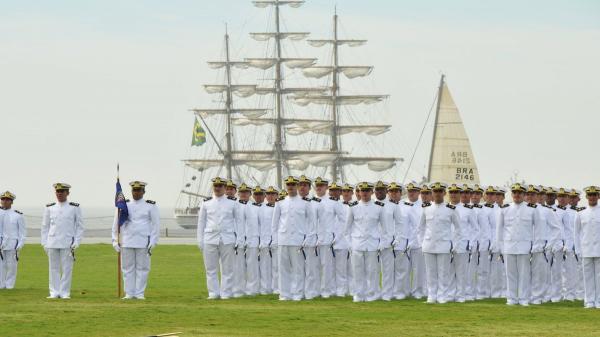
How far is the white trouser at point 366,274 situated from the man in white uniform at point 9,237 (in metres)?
7.34

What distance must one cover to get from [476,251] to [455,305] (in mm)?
2728

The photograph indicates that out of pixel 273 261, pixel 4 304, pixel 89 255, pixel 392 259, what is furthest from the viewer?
pixel 89 255

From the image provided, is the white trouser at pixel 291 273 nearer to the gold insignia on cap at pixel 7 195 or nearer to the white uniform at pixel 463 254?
the white uniform at pixel 463 254

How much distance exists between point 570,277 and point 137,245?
8.49 m

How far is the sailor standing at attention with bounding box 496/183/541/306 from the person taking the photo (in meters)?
Result: 24.5

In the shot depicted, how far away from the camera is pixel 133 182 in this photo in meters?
25.2

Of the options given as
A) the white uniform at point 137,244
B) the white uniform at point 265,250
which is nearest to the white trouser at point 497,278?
the white uniform at point 265,250

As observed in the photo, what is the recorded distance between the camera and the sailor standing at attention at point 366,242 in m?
25.1

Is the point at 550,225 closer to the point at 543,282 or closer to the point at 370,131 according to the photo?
the point at 543,282

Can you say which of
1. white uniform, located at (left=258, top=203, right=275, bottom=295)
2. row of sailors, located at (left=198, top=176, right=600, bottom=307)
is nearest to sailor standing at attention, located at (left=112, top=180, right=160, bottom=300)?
row of sailors, located at (left=198, top=176, right=600, bottom=307)

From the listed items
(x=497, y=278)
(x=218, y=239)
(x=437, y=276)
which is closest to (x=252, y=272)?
(x=218, y=239)

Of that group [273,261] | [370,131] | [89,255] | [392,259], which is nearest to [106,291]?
[273,261]

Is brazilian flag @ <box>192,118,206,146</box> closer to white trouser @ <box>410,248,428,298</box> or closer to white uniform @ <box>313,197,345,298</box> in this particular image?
white uniform @ <box>313,197,345,298</box>

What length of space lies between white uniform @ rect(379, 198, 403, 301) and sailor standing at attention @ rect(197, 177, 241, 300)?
281 centimetres
